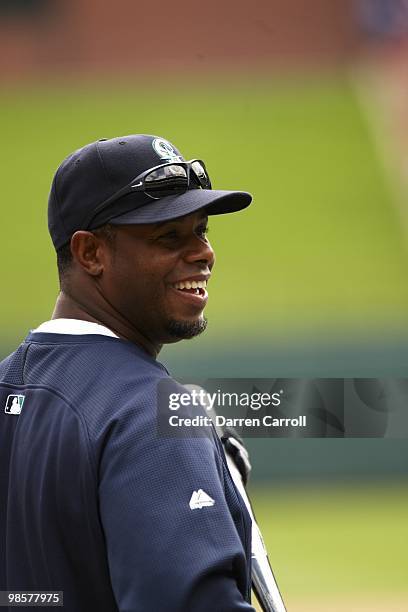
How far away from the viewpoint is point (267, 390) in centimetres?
163

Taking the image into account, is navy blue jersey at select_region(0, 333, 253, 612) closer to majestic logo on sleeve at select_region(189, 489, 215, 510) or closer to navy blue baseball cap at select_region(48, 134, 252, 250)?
majestic logo on sleeve at select_region(189, 489, 215, 510)

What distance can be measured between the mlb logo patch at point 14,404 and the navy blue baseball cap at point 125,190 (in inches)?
8.0

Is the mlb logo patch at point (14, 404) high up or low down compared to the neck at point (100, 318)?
down

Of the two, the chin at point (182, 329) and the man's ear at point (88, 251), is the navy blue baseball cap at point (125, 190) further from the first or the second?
the chin at point (182, 329)

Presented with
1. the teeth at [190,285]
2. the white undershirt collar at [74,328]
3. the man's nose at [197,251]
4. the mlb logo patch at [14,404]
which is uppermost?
the man's nose at [197,251]

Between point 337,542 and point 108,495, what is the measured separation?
471 centimetres

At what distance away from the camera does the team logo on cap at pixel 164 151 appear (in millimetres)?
1306

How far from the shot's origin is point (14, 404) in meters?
1.27

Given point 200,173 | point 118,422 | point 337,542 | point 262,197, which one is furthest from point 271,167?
point 118,422

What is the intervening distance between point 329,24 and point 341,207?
8.22ft

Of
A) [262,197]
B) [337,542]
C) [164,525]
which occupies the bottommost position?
[337,542]

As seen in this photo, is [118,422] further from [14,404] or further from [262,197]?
[262,197]

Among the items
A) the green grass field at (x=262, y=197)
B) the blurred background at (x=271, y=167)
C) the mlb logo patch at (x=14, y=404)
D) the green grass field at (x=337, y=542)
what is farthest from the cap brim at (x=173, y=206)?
the green grass field at (x=262, y=197)

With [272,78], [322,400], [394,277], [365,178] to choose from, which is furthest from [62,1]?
[322,400]
